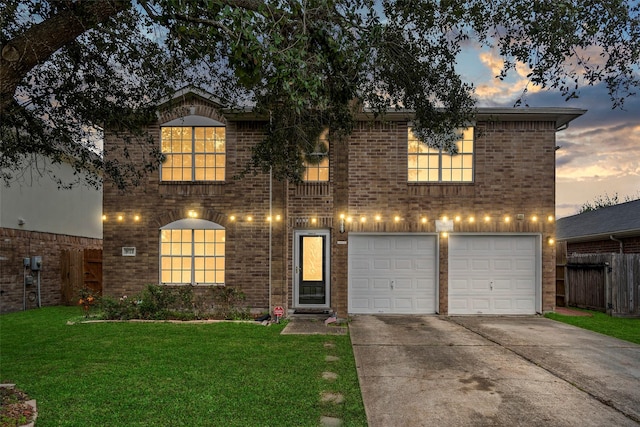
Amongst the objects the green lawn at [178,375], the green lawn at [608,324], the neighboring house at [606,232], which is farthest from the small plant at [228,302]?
the neighboring house at [606,232]

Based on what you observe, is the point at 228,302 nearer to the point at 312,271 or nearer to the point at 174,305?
the point at 174,305

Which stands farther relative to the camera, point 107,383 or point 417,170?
point 417,170

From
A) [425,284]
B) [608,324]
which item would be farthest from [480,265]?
[608,324]

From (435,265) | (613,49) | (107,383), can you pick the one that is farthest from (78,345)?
(613,49)

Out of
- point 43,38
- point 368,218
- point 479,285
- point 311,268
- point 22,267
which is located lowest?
point 479,285

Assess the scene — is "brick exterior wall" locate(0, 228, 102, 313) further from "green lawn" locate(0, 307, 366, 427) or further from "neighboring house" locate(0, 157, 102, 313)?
"green lawn" locate(0, 307, 366, 427)

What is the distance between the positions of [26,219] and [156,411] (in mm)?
12007

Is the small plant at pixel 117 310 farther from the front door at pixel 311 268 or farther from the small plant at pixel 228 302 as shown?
the front door at pixel 311 268

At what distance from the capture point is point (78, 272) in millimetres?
14703

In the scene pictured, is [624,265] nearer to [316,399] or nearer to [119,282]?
[316,399]

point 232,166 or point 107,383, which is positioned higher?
point 232,166

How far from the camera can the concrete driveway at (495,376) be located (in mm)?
4762

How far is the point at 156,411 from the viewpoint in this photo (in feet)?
15.6

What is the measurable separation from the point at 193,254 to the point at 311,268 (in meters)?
3.34
